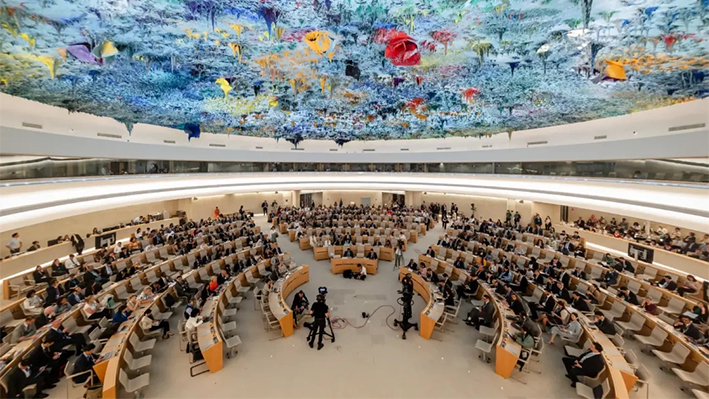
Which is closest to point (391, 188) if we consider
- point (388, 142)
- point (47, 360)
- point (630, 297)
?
point (388, 142)

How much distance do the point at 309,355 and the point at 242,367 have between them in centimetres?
174

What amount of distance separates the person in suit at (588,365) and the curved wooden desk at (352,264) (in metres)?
8.21

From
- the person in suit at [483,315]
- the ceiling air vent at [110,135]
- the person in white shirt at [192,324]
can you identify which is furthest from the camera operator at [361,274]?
the ceiling air vent at [110,135]

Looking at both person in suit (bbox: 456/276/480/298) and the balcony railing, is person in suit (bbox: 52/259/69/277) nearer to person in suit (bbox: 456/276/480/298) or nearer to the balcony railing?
the balcony railing

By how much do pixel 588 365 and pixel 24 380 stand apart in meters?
12.3

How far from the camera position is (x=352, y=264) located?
13773mm

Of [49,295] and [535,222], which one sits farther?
[535,222]

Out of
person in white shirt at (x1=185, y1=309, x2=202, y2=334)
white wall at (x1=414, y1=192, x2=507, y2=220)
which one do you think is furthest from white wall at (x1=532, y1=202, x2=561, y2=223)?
person in white shirt at (x1=185, y1=309, x2=202, y2=334)

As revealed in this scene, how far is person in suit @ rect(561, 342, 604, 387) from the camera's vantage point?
618 cm

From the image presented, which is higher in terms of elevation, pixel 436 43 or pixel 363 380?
pixel 436 43

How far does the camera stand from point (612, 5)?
508cm

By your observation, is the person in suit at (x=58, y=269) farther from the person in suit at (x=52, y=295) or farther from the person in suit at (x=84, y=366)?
the person in suit at (x=84, y=366)

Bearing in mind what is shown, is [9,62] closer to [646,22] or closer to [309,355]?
[309,355]

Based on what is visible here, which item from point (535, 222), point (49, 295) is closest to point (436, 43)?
point (49, 295)
